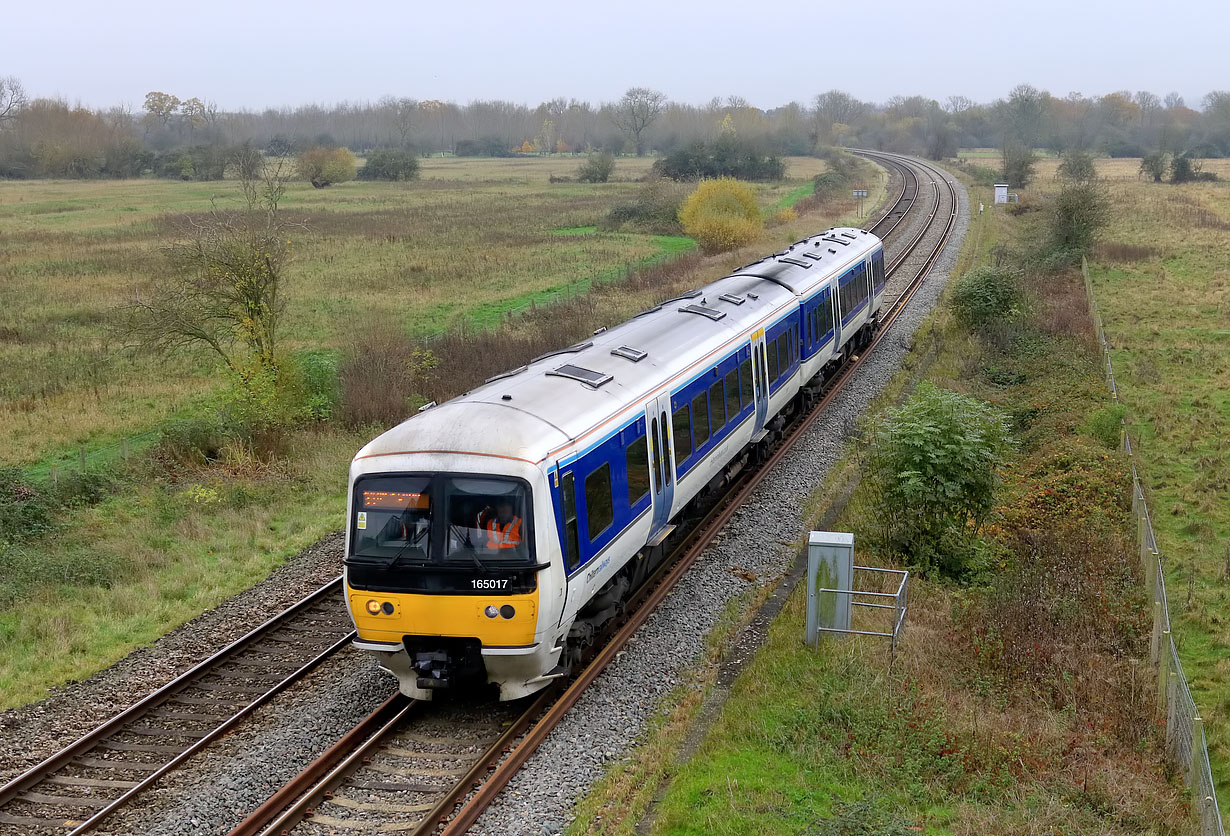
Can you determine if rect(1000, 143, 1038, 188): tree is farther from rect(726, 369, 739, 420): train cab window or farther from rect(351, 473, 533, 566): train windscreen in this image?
rect(351, 473, 533, 566): train windscreen

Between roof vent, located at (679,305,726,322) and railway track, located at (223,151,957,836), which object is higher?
roof vent, located at (679,305,726,322)

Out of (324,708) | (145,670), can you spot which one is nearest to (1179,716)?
(324,708)

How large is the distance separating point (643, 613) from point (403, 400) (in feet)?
40.5

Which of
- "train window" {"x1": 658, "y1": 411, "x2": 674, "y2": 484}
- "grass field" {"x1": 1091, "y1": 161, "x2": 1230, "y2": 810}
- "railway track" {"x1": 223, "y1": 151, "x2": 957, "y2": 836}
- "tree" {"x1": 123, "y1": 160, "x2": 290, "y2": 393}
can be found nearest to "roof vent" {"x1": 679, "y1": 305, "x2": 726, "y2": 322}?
"train window" {"x1": 658, "y1": 411, "x2": 674, "y2": 484}

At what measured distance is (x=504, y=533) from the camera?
10.1m

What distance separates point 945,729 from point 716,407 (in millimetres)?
6484

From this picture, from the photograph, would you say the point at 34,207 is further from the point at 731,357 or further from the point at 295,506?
the point at 731,357

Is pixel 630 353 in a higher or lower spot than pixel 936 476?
higher

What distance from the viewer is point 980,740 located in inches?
394

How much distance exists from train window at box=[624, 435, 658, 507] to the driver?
7.92ft

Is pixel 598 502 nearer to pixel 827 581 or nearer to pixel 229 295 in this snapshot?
pixel 827 581

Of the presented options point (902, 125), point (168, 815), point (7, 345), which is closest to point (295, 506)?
point (168, 815)

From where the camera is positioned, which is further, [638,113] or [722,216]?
[638,113]

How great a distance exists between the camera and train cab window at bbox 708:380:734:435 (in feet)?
50.5
